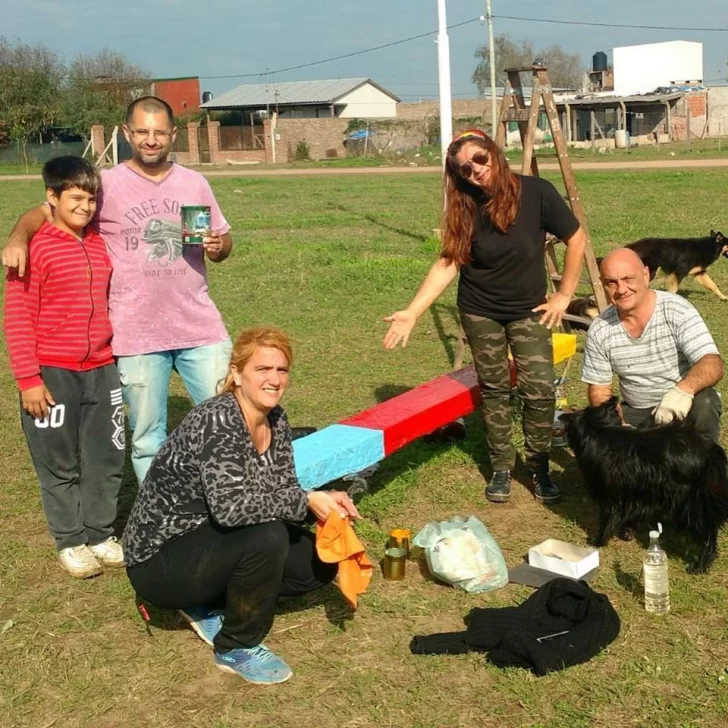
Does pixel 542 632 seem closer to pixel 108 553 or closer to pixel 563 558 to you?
pixel 563 558

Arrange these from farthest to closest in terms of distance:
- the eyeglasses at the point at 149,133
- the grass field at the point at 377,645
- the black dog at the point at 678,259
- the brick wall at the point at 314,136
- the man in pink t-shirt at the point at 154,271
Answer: the brick wall at the point at 314,136 < the black dog at the point at 678,259 < the man in pink t-shirt at the point at 154,271 < the eyeglasses at the point at 149,133 < the grass field at the point at 377,645

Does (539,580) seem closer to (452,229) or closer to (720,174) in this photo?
(452,229)

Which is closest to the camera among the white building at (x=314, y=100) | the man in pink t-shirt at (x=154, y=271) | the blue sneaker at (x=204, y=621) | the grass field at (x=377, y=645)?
the grass field at (x=377, y=645)

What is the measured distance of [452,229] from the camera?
16.3ft

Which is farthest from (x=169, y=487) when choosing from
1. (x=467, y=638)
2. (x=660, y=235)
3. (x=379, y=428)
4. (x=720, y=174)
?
(x=720, y=174)

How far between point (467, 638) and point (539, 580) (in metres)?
0.63

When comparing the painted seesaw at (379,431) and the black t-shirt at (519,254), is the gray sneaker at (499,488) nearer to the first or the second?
the painted seesaw at (379,431)

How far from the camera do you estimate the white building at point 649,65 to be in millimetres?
70062

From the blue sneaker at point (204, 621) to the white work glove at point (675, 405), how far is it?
85.9 inches

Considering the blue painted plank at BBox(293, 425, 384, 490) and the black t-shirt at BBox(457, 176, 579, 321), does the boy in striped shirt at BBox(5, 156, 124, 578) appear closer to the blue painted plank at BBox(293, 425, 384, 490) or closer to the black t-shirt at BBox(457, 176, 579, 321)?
the blue painted plank at BBox(293, 425, 384, 490)

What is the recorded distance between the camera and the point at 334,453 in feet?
14.8

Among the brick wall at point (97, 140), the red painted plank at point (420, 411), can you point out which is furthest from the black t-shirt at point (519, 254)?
the brick wall at point (97, 140)

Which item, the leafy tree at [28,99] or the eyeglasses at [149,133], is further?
the leafy tree at [28,99]

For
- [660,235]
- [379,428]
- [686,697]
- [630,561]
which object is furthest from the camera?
[660,235]
